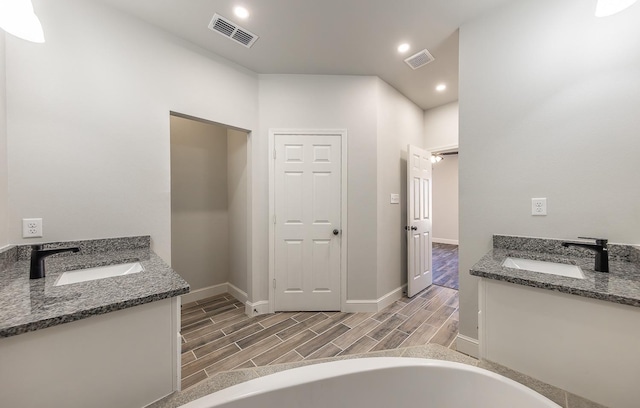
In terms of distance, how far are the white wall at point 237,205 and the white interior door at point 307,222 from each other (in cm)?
44

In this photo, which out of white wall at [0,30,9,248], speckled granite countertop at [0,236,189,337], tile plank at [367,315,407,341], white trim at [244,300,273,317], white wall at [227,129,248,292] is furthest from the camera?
white wall at [227,129,248,292]

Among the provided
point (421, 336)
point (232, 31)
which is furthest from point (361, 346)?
point (232, 31)

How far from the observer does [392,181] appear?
9.59ft

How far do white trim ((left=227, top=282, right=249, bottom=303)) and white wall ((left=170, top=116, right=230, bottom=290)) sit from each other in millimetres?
151

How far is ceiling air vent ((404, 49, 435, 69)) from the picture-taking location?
2289 millimetres

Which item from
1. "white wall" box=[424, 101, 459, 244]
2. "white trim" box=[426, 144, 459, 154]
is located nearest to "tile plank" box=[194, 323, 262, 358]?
"white trim" box=[426, 144, 459, 154]

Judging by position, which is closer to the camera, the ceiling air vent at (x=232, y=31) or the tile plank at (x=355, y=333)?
the ceiling air vent at (x=232, y=31)

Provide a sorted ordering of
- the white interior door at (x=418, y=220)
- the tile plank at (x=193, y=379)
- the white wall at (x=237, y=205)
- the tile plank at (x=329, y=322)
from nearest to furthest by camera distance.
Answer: the tile plank at (x=193, y=379) → the tile plank at (x=329, y=322) → the white wall at (x=237, y=205) → the white interior door at (x=418, y=220)

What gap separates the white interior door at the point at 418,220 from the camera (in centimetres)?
301

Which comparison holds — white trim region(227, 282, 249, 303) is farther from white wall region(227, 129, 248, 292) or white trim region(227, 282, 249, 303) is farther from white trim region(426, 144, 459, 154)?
white trim region(426, 144, 459, 154)

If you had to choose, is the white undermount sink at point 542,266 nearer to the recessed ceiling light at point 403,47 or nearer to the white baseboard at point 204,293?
the recessed ceiling light at point 403,47

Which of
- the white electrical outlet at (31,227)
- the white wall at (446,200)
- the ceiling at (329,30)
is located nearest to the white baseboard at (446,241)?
the white wall at (446,200)

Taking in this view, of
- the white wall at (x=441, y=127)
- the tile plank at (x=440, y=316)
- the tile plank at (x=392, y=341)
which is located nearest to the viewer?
the tile plank at (x=392, y=341)

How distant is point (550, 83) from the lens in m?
1.56
